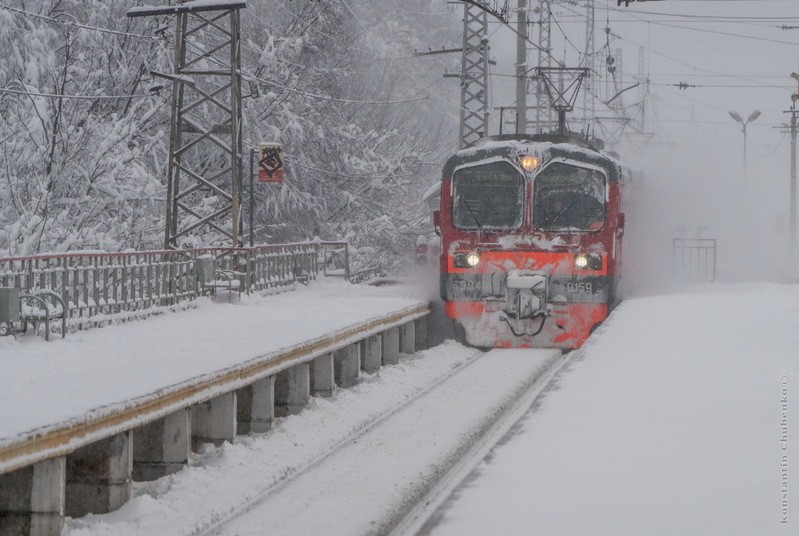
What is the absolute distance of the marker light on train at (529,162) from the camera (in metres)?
18.0

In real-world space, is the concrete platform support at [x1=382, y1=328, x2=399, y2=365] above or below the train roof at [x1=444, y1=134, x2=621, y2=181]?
below

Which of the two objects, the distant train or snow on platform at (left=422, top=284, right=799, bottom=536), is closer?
snow on platform at (left=422, top=284, right=799, bottom=536)

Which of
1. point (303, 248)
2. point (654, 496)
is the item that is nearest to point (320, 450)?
point (654, 496)

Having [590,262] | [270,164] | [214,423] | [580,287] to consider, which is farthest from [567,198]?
[214,423]

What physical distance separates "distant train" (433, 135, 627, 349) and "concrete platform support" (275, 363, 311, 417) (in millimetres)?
5078

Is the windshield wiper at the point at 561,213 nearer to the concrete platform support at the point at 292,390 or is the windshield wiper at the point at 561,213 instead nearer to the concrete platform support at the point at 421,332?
the concrete platform support at the point at 421,332

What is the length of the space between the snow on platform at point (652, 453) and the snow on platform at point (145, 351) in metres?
2.65

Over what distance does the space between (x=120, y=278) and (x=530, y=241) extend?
5.70 m

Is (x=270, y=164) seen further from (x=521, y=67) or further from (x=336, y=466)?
(x=336, y=466)

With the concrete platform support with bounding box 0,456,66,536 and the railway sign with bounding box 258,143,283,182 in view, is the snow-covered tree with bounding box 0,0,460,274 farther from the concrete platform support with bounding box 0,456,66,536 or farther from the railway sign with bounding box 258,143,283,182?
the concrete platform support with bounding box 0,456,66,536

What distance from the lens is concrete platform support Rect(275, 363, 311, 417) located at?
12898mm

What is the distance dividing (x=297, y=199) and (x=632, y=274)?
12.7 m

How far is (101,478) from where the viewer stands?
8.23 metres

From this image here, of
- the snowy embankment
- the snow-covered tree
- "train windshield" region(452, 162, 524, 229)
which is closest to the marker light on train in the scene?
"train windshield" region(452, 162, 524, 229)
